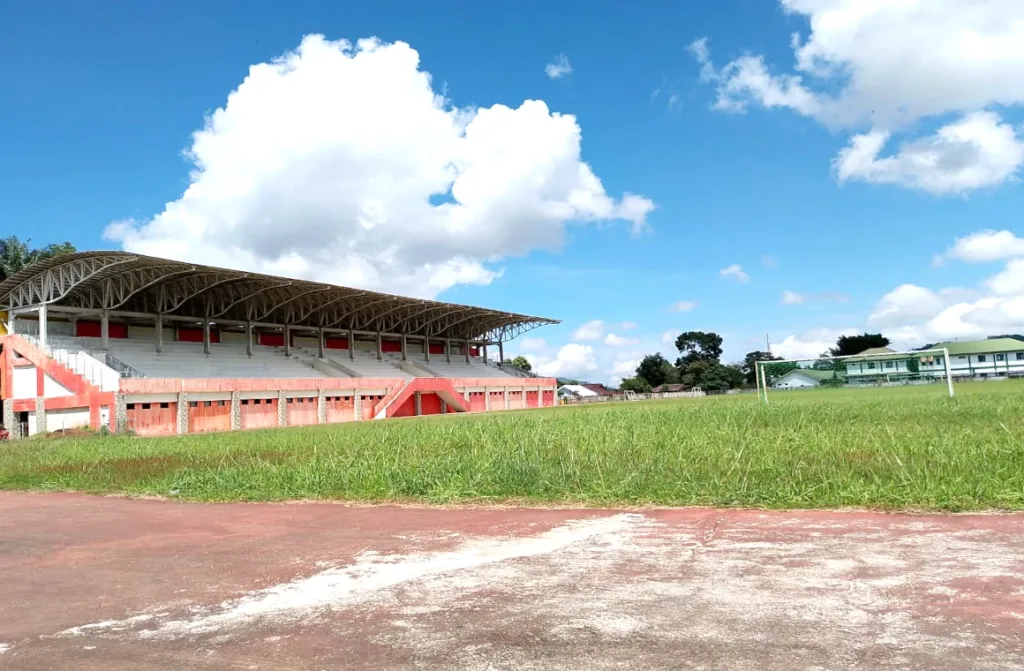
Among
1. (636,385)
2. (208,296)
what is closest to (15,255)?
(208,296)

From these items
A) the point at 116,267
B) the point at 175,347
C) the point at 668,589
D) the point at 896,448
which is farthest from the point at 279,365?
the point at 668,589

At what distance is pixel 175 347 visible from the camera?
49219 millimetres

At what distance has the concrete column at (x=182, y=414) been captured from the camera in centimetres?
3988

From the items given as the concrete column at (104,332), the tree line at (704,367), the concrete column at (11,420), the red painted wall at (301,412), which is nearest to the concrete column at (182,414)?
the concrete column at (104,332)

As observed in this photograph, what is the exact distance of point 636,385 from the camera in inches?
4675

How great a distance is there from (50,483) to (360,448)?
6.67 metres

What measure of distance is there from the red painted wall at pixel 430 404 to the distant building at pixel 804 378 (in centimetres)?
2661

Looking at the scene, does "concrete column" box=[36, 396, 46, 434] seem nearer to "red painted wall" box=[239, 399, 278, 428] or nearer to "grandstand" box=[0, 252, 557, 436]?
"grandstand" box=[0, 252, 557, 436]

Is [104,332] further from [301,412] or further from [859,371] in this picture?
[859,371]

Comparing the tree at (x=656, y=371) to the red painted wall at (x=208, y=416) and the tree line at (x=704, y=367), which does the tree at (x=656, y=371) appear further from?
the red painted wall at (x=208, y=416)

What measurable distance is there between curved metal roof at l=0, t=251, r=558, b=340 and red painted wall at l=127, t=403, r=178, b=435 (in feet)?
24.0

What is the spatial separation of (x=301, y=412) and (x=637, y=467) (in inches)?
1558

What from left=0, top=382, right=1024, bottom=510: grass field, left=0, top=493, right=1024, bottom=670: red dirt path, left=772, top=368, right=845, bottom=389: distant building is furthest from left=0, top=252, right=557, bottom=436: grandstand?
left=0, top=493, right=1024, bottom=670: red dirt path

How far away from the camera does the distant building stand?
159 ft
